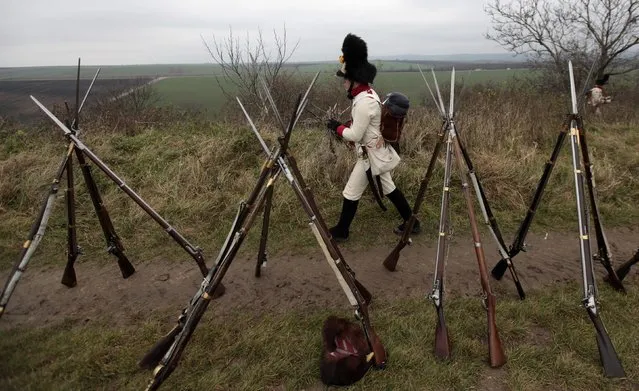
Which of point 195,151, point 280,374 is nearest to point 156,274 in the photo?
point 280,374

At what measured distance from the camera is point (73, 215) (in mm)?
3525

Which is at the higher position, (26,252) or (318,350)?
(26,252)

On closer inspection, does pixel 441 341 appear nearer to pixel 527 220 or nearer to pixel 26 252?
pixel 527 220

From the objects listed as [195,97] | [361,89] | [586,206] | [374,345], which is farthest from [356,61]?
[195,97]

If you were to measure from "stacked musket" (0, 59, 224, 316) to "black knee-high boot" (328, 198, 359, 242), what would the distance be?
157 centimetres

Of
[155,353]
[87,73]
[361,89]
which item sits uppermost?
[87,73]

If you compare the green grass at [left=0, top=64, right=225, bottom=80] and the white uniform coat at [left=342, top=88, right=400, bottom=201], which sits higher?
the green grass at [left=0, top=64, right=225, bottom=80]

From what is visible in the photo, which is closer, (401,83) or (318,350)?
(318,350)

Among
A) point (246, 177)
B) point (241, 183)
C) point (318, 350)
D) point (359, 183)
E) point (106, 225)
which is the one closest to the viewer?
point (318, 350)

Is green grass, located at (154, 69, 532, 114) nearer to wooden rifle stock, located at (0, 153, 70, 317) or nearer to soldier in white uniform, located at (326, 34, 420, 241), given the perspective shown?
soldier in white uniform, located at (326, 34, 420, 241)

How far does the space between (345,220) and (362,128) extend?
121 centimetres

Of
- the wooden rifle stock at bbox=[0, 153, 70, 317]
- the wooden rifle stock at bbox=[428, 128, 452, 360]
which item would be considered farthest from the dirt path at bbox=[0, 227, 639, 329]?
the wooden rifle stock at bbox=[0, 153, 70, 317]

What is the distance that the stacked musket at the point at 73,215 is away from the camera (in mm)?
2869

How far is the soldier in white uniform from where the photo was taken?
3.91 meters
